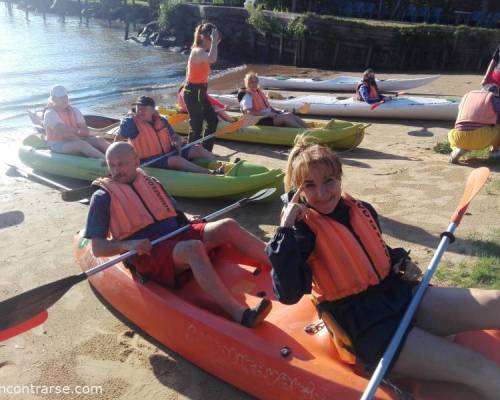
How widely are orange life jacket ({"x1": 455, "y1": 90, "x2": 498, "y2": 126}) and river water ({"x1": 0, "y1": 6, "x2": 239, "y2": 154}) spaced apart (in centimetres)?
743

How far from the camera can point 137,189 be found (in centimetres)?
364

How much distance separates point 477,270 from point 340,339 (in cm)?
191

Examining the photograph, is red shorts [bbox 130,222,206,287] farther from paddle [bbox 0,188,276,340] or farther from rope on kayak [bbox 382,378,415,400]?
rope on kayak [bbox 382,378,415,400]

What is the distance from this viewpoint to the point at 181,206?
6.05 meters

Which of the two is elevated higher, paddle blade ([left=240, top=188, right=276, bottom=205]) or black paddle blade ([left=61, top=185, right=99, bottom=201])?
black paddle blade ([left=61, top=185, right=99, bottom=201])

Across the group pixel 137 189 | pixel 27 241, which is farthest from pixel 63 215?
pixel 137 189

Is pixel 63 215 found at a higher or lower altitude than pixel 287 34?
lower

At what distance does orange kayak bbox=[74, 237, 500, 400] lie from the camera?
2600 millimetres

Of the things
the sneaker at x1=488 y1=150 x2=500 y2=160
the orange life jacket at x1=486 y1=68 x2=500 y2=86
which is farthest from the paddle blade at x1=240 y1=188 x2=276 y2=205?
the orange life jacket at x1=486 y1=68 x2=500 y2=86

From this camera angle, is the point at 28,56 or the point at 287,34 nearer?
the point at 287,34

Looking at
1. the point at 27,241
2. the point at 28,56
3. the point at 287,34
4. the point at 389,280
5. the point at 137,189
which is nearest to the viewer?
the point at 389,280

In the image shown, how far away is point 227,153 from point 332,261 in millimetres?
6067

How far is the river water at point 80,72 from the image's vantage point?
14.4m

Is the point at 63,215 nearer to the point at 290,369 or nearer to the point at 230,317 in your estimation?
the point at 230,317
